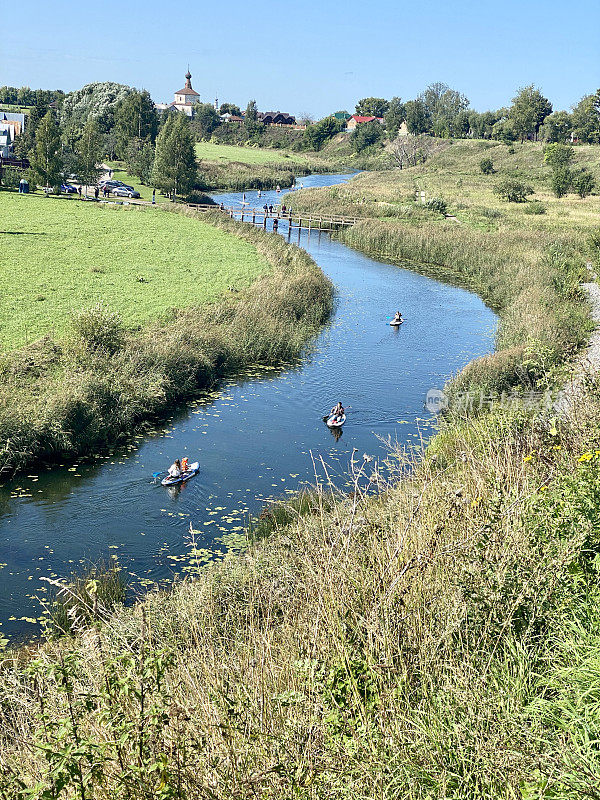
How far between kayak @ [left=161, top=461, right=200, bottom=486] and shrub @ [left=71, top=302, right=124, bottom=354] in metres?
5.95

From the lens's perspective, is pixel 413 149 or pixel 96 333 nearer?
pixel 96 333

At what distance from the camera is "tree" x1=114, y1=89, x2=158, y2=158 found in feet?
293

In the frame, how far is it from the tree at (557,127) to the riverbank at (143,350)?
77.7m

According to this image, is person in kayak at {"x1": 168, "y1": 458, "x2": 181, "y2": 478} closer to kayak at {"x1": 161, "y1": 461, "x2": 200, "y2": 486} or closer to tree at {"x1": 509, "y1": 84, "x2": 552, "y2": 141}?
kayak at {"x1": 161, "y1": 461, "x2": 200, "y2": 486}

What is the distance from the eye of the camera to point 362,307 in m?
36.2

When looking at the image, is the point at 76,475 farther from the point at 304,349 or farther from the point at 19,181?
the point at 19,181

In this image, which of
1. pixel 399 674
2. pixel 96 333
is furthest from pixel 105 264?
pixel 399 674

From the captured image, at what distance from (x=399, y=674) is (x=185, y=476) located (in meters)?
11.2

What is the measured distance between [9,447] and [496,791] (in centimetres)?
1413

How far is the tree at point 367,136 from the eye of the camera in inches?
5423

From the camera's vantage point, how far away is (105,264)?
36.7 m

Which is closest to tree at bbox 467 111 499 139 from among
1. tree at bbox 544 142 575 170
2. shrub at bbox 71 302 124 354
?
tree at bbox 544 142 575 170

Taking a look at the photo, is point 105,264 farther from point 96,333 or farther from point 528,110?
point 528,110

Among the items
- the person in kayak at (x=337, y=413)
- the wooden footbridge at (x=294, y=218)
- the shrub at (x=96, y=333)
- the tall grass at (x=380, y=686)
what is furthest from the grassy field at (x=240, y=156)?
the tall grass at (x=380, y=686)
